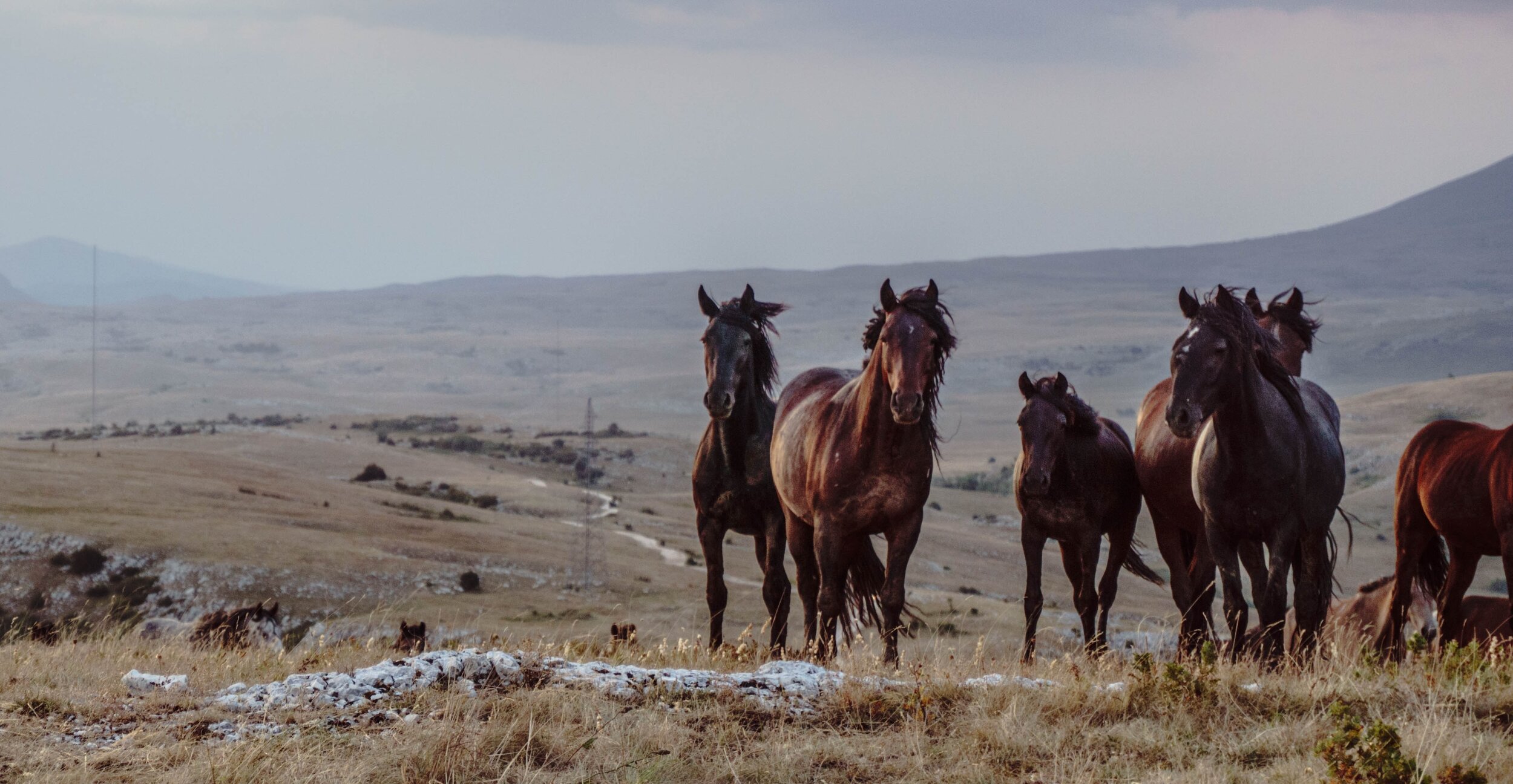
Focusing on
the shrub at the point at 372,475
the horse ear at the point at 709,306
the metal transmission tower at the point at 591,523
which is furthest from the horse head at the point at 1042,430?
the shrub at the point at 372,475

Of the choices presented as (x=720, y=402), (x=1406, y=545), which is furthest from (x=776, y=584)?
(x=1406, y=545)

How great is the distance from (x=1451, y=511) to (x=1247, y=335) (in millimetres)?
3707

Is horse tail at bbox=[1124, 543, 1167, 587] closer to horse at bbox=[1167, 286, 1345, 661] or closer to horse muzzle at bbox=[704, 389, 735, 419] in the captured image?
horse at bbox=[1167, 286, 1345, 661]

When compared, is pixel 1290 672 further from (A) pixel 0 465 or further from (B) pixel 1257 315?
(A) pixel 0 465

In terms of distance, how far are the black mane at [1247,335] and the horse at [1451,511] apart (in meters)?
2.32

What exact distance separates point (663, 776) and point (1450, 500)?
336 inches

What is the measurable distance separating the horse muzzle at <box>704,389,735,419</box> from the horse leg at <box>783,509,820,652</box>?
1.12 m

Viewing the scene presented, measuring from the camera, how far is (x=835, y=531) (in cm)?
966

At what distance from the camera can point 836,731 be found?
664 cm

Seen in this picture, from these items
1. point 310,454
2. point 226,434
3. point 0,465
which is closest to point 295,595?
point 0,465

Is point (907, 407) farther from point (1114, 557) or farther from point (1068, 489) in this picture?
point (1114, 557)

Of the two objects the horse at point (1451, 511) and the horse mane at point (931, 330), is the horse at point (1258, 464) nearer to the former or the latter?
the horse mane at point (931, 330)

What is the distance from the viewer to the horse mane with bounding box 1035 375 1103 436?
10641mm

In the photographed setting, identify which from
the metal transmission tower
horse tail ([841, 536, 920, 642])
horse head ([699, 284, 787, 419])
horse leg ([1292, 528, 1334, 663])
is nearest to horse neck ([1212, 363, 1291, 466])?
horse leg ([1292, 528, 1334, 663])
